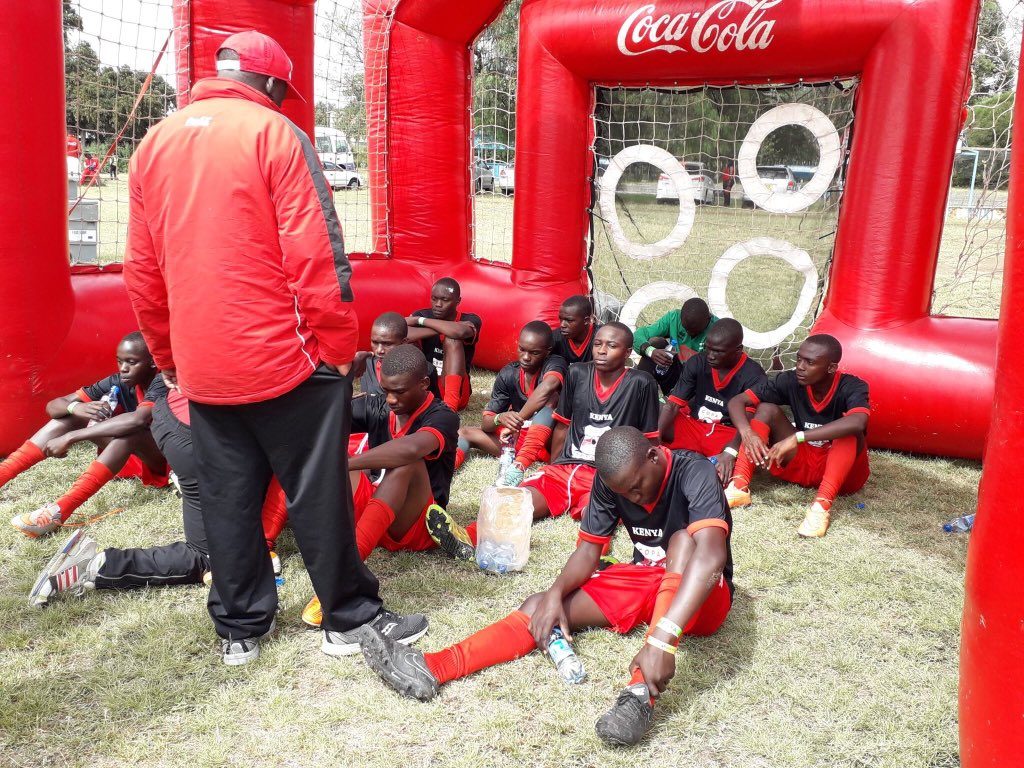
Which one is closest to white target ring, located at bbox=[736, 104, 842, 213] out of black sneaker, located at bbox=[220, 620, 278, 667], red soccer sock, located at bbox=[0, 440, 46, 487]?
black sneaker, located at bbox=[220, 620, 278, 667]

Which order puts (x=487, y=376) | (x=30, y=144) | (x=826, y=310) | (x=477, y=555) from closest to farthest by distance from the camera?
1. (x=477, y=555)
2. (x=30, y=144)
3. (x=826, y=310)
4. (x=487, y=376)

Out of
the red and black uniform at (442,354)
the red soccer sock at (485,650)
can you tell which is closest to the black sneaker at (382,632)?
the red soccer sock at (485,650)

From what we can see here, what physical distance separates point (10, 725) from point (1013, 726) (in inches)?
107

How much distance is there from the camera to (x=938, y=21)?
4.75m

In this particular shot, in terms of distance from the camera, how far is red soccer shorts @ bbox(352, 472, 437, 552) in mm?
3586

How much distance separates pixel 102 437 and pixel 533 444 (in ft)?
7.57

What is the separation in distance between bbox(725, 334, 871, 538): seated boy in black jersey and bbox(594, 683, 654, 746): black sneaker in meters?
1.93

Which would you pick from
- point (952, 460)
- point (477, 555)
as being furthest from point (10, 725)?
point (952, 460)

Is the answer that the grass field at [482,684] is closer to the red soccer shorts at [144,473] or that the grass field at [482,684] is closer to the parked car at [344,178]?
the red soccer shorts at [144,473]

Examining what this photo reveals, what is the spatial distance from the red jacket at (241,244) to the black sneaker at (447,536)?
4.08 ft

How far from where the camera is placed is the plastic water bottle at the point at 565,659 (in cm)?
272

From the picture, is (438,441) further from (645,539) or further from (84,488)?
(84,488)

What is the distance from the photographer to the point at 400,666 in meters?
2.64

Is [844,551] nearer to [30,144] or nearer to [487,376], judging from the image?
[487,376]
